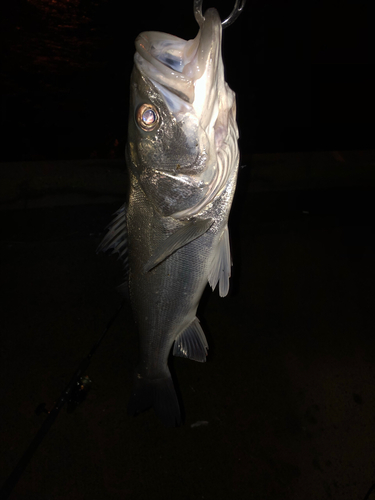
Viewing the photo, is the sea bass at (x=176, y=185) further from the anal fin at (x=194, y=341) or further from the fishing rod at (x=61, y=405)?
the fishing rod at (x=61, y=405)

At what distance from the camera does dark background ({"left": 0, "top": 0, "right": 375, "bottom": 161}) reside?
20.1 feet

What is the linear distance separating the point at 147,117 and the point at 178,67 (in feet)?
0.65

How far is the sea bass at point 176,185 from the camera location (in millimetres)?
1042

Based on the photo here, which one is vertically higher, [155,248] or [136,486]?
[155,248]

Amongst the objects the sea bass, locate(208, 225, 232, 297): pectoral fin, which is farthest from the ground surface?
locate(208, 225, 232, 297): pectoral fin

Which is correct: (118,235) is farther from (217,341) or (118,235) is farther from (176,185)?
(217,341)

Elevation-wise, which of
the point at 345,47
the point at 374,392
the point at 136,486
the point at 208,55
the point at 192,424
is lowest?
the point at 136,486

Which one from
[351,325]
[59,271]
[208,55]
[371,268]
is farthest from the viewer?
[371,268]

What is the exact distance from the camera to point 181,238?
1252 millimetres

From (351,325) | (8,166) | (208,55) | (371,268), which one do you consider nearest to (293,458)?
(351,325)

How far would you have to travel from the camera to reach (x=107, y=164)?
Result: 3602 millimetres

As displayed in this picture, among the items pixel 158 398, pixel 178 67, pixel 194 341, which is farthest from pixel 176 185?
pixel 158 398

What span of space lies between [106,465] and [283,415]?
4.42ft

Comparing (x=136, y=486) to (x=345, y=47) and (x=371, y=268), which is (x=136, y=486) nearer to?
(x=371, y=268)
